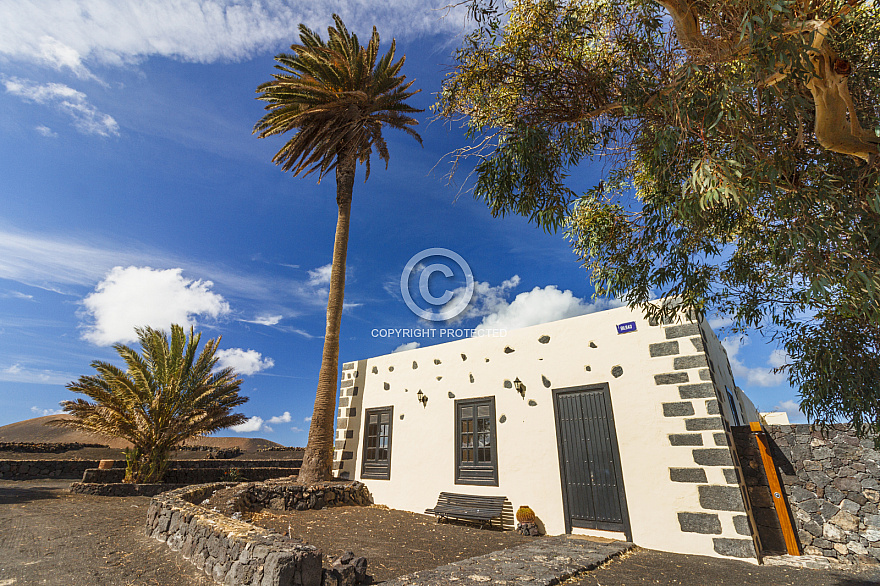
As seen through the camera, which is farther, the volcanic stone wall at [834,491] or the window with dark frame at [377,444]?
the window with dark frame at [377,444]

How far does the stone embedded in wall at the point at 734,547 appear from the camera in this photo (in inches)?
221

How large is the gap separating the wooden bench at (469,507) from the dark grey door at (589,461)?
1.31m

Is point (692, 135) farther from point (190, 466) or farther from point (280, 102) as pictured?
point (190, 466)

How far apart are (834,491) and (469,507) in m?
5.63

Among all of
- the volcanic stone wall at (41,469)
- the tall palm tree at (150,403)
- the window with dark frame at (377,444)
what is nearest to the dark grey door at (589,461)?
the window with dark frame at (377,444)

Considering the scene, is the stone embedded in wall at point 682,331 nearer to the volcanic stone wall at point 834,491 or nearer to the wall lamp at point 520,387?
the volcanic stone wall at point 834,491

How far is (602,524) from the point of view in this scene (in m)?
6.80

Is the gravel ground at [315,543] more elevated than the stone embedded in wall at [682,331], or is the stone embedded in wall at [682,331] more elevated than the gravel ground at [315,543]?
the stone embedded in wall at [682,331]

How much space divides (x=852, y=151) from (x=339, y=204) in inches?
425

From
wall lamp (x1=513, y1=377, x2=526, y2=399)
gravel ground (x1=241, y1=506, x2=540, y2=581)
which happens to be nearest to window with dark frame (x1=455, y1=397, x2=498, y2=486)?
wall lamp (x1=513, y1=377, x2=526, y2=399)

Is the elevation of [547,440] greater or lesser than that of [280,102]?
lesser

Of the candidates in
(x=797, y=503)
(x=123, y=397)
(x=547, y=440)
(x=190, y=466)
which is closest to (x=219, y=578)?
Result: (x=547, y=440)

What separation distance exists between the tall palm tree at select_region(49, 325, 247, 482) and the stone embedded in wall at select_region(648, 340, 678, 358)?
11.5m

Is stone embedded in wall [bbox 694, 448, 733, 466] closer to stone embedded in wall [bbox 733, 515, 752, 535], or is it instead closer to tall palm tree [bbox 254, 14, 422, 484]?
stone embedded in wall [bbox 733, 515, 752, 535]
